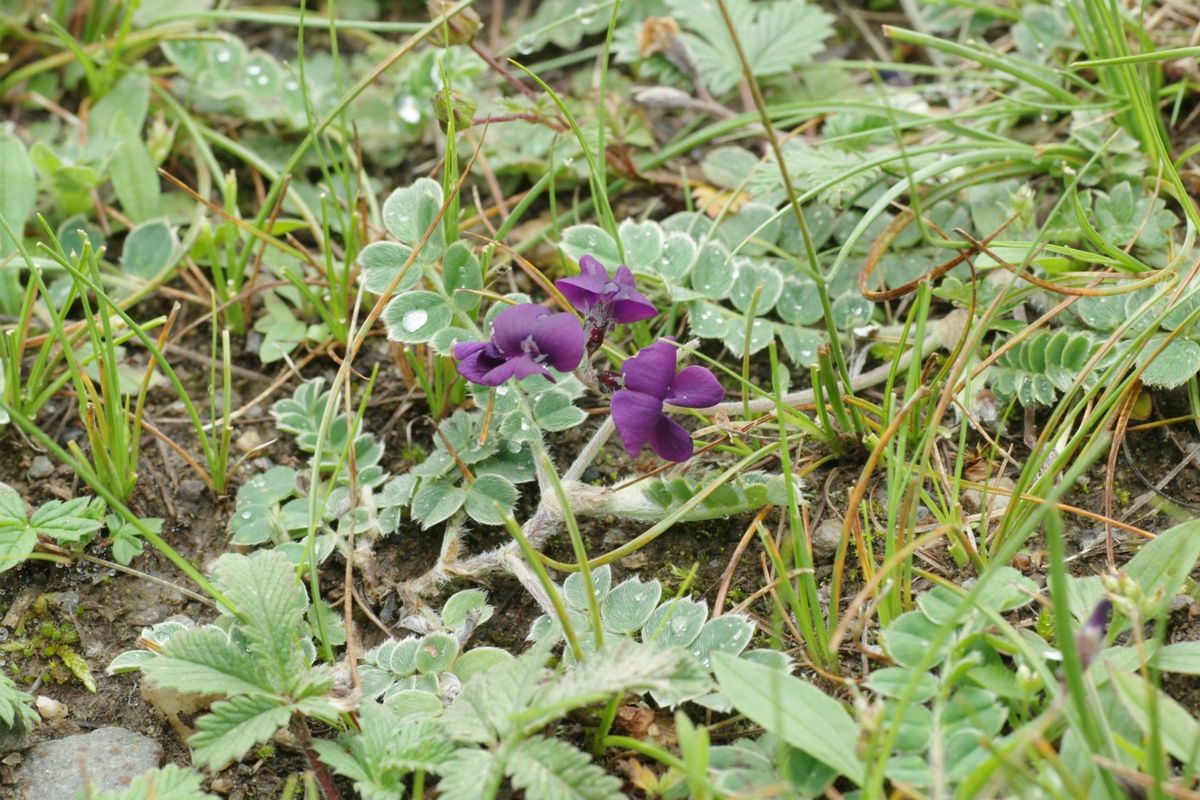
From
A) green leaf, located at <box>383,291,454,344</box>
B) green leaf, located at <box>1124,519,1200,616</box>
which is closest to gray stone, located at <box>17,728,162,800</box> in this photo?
green leaf, located at <box>383,291,454,344</box>

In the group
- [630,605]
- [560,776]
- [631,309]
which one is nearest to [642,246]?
[631,309]

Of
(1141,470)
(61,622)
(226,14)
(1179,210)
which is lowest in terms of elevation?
(61,622)

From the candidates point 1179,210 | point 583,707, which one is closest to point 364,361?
point 583,707

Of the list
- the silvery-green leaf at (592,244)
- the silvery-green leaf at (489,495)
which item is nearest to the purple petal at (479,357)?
the silvery-green leaf at (489,495)

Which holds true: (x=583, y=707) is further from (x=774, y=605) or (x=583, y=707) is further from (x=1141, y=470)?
(x=1141, y=470)

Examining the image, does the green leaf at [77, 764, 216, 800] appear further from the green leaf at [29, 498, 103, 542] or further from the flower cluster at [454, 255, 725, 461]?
the flower cluster at [454, 255, 725, 461]

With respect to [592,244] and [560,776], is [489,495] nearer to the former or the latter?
[592,244]

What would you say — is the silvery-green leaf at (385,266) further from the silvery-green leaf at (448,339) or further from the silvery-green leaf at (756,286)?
the silvery-green leaf at (756,286)

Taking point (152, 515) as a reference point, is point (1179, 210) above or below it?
above
